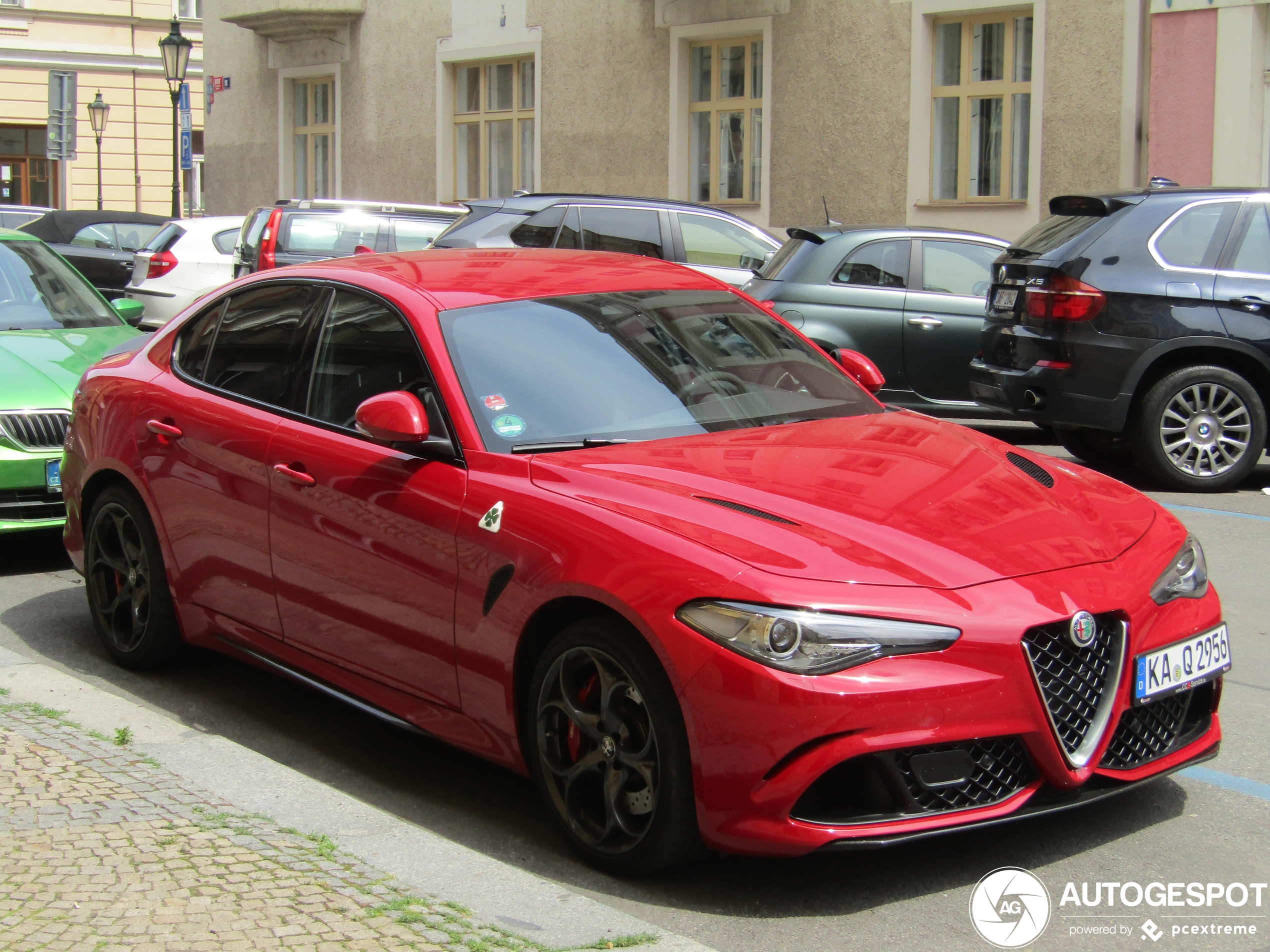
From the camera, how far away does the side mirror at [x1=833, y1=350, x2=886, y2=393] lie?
5680 mm

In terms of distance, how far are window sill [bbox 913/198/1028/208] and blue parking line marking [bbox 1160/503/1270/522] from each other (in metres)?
9.51

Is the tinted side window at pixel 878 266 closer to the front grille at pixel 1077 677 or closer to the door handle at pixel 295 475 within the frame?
the door handle at pixel 295 475

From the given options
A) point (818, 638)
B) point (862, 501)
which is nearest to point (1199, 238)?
point (862, 501)

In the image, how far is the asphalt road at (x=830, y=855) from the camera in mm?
3680

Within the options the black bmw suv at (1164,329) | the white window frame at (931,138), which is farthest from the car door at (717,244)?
the white window frame at (931,138)

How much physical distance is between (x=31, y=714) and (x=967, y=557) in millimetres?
2981

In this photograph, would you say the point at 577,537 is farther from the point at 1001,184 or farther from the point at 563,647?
the point at 1001,184

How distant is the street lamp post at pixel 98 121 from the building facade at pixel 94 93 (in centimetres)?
46

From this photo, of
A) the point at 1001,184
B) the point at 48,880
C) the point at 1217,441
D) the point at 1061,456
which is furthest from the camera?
the point at 1001,184

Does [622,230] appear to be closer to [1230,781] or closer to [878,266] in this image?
[878,266]

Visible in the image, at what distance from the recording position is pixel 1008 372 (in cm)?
1011

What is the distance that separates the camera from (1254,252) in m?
9.66

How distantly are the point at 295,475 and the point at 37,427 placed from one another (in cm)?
314

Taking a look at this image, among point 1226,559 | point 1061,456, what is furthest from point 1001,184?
point 1226,559
